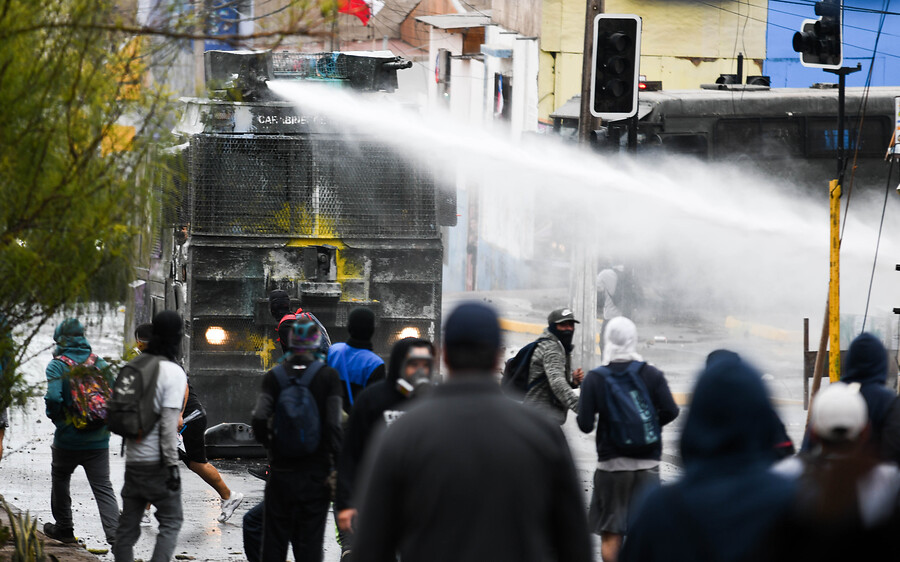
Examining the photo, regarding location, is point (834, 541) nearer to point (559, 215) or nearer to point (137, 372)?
point (137, 372)

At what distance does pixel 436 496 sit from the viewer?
339 centimetres

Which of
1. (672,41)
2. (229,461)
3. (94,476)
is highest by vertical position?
(672,41)

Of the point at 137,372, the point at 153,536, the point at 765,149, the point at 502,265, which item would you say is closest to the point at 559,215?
the point at 502,265

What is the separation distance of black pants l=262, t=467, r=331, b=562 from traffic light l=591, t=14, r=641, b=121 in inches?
267

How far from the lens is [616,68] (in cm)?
1245

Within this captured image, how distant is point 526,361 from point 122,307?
2.81m

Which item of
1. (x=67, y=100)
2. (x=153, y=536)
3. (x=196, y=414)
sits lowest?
(x=153, y=536)

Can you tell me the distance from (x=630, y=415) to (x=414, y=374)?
1.17 meters

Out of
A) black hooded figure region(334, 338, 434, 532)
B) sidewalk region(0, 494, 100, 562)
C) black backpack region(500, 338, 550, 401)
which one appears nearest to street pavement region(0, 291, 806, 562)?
sidewalk region(0, 494, 100, 562)

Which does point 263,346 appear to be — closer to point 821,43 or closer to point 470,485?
point 821,43

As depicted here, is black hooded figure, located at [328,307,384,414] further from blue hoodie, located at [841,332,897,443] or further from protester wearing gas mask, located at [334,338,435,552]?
blue hoodie, located at [841,332,897,443]

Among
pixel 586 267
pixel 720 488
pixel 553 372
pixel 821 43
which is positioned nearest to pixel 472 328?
pixel 720 488

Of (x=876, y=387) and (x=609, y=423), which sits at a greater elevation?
(x=876, y=387)

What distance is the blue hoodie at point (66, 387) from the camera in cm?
651
